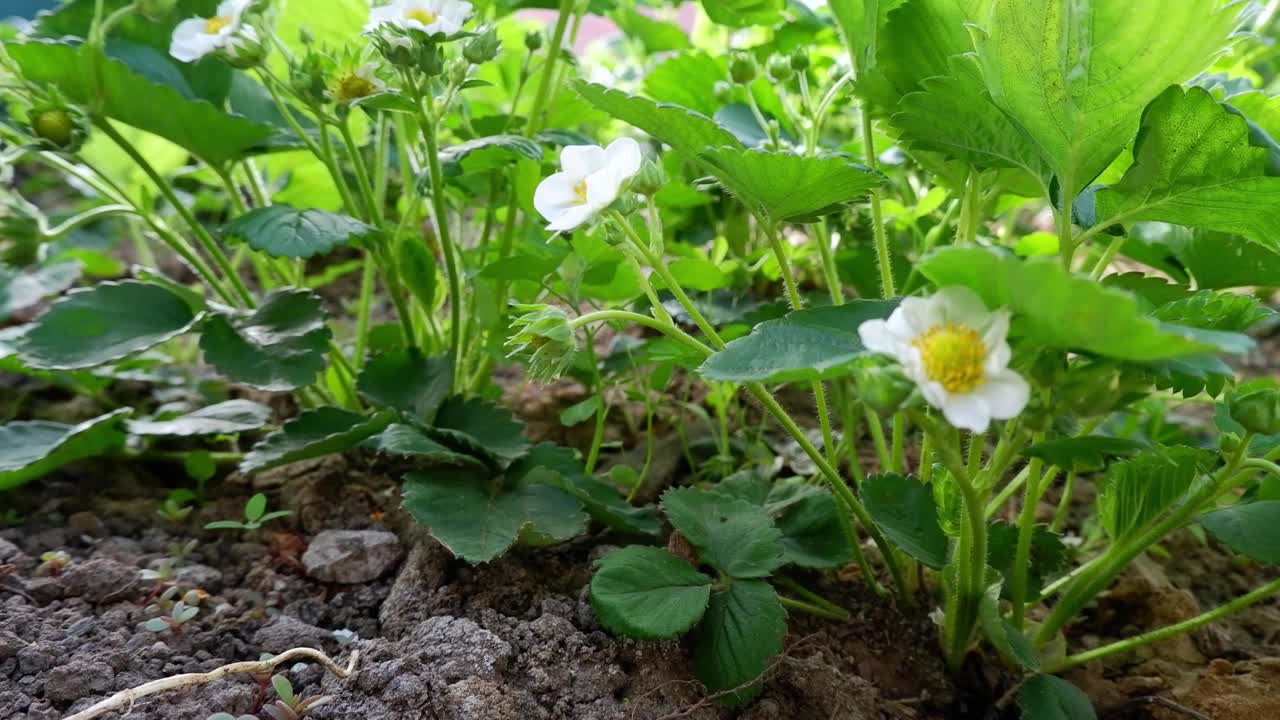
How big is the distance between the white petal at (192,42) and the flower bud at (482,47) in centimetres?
23

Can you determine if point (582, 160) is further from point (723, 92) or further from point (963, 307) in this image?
point (723, 92)

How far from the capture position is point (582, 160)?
2.15ft

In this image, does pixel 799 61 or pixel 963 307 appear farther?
pixel 799 61

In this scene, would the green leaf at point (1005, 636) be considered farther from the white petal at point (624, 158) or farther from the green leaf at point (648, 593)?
the white petal at point (624, 158)

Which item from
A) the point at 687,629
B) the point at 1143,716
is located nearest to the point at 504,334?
the point at 687,629

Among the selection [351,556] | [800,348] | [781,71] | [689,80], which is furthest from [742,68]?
[351,556]

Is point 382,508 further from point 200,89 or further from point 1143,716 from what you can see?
point 1143,716

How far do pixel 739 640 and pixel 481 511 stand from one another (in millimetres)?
238

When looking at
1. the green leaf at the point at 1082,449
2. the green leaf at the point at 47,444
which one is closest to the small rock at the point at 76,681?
the green leaf at the point at 47,444

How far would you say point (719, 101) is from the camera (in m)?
1.06

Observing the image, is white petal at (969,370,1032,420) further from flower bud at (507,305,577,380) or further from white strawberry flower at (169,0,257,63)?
white strawberry flower at (169,0,257,63)

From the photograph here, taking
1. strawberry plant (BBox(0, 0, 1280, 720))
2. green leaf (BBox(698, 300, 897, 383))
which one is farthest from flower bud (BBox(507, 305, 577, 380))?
green leaf (BBox(698, 300, 897, 383))

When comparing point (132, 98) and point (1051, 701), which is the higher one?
point (132, 98)

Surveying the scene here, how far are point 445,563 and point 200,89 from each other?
60cm
